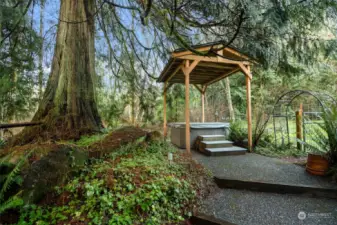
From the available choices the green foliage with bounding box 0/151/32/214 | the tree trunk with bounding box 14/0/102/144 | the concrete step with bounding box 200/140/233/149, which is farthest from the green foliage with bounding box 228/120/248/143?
the green foliage with bounding box 0/151/32/214

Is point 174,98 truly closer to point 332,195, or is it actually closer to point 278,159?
point 278,159

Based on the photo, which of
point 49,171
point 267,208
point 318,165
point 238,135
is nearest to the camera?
point 49,171

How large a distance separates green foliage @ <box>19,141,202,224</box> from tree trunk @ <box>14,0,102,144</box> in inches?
42.1

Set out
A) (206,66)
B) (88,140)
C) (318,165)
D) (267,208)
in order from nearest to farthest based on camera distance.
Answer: (267,208), (88,140), (318,165), (206,66)

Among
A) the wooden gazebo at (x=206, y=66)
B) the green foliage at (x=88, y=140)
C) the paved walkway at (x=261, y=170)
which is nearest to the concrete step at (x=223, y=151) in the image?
the paved walkway at (x=261, y=170)

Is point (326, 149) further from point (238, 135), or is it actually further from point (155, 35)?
point (155, 35)

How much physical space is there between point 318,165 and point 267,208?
5.49 ft

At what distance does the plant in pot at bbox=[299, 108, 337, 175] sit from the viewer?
3.08 metres

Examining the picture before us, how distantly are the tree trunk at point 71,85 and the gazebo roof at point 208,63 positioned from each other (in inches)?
83.2

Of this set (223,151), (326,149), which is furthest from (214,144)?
(326,149)

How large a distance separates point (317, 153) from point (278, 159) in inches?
42.1

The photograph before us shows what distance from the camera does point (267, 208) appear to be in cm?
240
